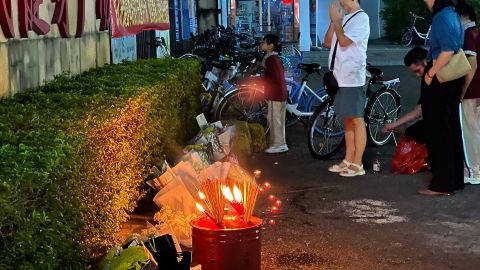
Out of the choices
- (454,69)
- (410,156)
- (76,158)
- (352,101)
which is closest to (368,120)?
(410,156)

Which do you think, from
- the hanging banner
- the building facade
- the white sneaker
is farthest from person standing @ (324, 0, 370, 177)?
the building facade

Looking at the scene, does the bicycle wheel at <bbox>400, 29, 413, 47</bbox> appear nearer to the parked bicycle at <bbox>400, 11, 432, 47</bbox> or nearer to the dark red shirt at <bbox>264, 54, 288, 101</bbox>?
the parked bicycle at <bbox>400, 11, 432, 47</bbox>

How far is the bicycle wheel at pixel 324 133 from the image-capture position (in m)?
9.16

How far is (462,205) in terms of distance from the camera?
6.90 metres

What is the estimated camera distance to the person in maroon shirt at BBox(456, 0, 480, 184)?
7402 mm

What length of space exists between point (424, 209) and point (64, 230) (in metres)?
4.52

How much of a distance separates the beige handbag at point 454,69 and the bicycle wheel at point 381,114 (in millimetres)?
2575

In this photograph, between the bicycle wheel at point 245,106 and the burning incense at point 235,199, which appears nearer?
the burning incense at point 235,199

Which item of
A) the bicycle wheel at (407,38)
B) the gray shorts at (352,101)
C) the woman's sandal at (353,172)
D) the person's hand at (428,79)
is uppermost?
the bicycle wheel at (407,38)

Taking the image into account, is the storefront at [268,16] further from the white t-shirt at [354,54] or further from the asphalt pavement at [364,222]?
the white t-shirt at [354,54]

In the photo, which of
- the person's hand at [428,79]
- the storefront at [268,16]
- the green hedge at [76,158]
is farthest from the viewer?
the storefront at [268,16]

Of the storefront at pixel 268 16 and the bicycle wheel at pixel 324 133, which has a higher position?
the storefront at pixel 268 16

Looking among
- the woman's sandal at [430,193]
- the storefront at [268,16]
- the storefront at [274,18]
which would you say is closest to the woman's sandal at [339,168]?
the woman's sandal at [430,193]

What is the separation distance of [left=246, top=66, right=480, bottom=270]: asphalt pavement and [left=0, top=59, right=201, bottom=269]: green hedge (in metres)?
1.40
